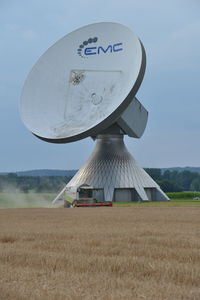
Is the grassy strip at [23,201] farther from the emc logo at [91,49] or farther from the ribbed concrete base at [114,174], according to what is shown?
the emc logo at [91,49]

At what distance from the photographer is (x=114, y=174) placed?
229ft

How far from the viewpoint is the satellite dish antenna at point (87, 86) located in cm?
5375

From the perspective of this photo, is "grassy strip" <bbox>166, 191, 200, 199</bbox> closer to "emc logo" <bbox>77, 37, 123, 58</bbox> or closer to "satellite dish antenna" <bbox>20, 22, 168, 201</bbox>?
"satellite dish antenna" <bbox>20, 22, 168, 201</bbox>

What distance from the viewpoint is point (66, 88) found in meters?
59.3

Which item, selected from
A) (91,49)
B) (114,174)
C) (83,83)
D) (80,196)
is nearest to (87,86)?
(83,83)

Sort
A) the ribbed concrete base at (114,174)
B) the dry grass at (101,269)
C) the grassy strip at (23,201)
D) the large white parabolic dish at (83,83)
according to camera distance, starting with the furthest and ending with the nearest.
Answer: the ribbed concrete base at (114,174) < the grassy strip at (23,201) < the large white parabolic dish at (83,83) < the dry grass at (101,269)

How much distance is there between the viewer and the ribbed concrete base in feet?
225

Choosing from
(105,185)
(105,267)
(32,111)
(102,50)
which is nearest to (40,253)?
(105,267)

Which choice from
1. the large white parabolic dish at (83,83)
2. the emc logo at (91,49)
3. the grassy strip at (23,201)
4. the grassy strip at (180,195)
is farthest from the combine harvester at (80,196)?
the grassy strip at (180,195)

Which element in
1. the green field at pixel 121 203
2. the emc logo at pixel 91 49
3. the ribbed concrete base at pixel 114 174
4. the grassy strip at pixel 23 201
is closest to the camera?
the green field at pixel 121 203

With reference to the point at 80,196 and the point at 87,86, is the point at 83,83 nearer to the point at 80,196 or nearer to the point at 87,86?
the point at 87,86

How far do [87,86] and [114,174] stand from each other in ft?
53.1

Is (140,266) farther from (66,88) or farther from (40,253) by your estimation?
(66,88)

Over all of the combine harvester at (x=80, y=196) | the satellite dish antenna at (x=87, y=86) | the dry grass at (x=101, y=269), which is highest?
the satellite dish antenna at (x=87, y=86)
